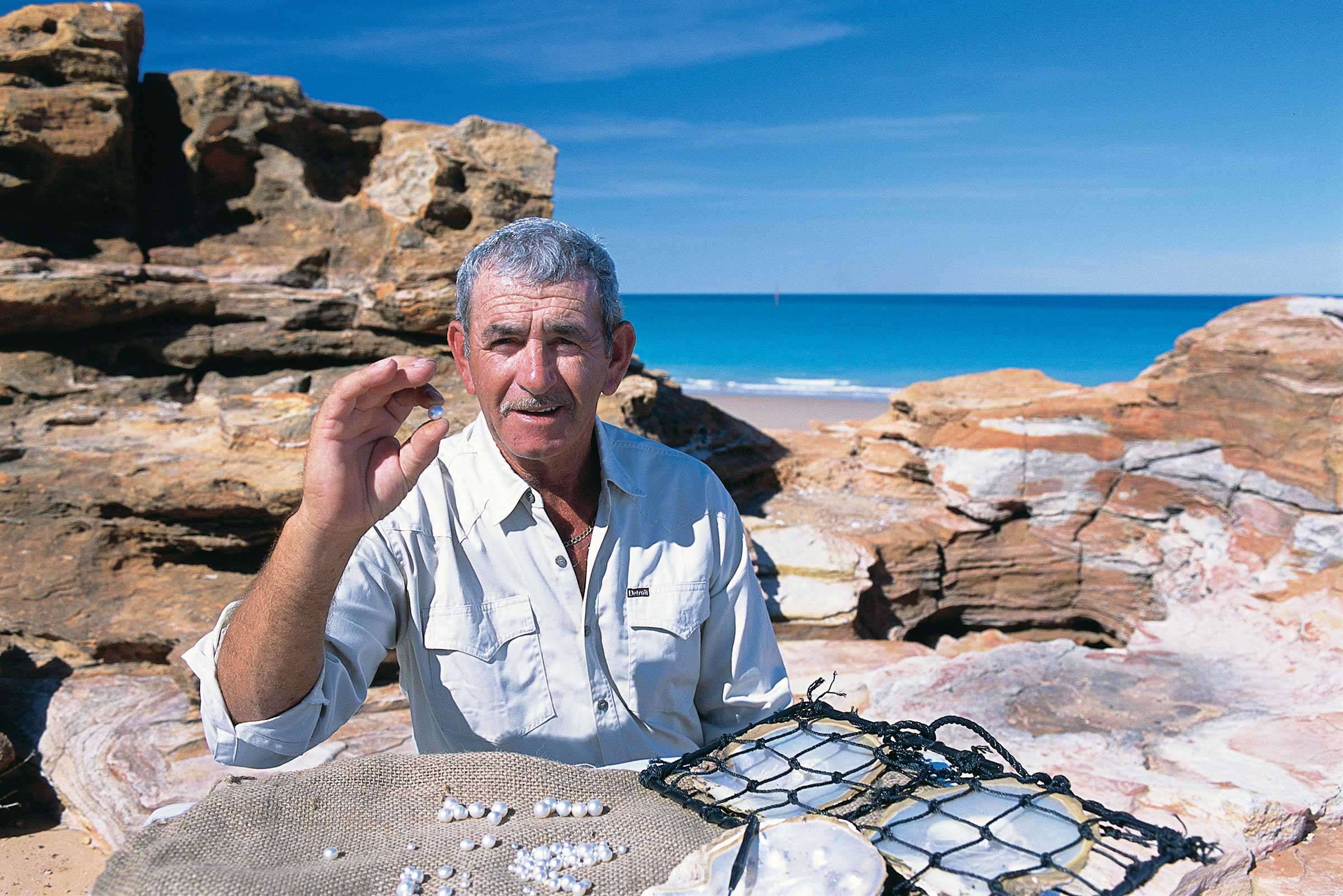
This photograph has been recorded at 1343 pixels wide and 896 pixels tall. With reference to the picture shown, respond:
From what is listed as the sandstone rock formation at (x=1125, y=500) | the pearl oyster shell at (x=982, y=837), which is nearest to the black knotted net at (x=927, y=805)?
the pearl oyster shell at (x=982, y=837)

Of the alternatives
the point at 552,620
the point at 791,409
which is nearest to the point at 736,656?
the point at 552,620

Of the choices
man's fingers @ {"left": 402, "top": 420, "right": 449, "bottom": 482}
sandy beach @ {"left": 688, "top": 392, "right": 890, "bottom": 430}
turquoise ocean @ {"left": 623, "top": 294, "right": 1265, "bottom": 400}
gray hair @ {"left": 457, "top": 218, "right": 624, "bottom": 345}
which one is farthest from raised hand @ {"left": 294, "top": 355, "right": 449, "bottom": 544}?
sandy beach @ {"left": 688, "top": 392, "right": 890, "bottom": 430}

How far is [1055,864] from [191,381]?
559 cm

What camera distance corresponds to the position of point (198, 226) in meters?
5.87

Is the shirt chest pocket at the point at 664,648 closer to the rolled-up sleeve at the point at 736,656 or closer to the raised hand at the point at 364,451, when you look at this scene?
the rolled-up sleeve at the point at 736,656

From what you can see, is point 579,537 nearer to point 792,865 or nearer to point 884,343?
point 792,865

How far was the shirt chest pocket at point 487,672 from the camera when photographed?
7.41ft

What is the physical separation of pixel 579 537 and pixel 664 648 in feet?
1.31

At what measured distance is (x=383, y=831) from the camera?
158 cm

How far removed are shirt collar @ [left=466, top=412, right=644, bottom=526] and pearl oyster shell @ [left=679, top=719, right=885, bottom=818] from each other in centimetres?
84

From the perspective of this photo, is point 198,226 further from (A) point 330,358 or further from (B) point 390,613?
(B) point 390,613

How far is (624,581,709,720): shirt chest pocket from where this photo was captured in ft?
7.76

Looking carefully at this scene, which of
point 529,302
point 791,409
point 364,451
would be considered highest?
point 529,302

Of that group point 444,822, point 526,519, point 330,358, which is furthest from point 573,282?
point 330,358
